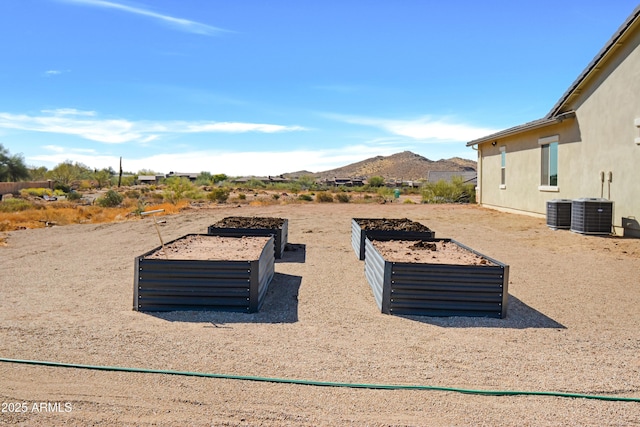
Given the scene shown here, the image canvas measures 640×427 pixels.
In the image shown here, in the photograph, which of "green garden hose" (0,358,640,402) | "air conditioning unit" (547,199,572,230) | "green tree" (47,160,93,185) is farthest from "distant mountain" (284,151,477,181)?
"green garden hose" (0,358,640,402)

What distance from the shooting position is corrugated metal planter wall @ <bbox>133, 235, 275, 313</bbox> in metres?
6.23

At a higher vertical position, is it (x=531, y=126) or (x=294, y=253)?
(x=531, y=126)

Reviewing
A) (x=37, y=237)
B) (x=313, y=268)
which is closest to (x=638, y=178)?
(x=313, y=268)

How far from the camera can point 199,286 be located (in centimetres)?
626

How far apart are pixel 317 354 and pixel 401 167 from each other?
120 meters

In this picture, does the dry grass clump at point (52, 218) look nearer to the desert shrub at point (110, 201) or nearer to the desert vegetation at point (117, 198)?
the desert vegetation at point (117, 198)

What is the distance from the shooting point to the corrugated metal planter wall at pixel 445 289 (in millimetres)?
6105

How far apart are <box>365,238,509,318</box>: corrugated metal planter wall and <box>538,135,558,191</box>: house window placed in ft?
41.5

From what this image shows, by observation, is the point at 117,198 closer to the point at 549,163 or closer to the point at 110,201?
the point at 110,201

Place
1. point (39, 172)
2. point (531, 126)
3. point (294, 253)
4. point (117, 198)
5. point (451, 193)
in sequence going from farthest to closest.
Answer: point (39, 172), point (117, 198), point (451, 193), point (531, 126), point (294, 253)

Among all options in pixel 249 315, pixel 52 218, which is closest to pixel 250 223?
pixel 249 315

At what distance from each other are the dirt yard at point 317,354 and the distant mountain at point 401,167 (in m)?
104

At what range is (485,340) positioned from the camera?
5.29 metres

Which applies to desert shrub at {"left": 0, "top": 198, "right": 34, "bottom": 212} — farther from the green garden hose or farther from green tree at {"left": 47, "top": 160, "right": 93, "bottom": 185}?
green tree at {"left": 47, "top": 160, "right": 93, "bottom": 185}
